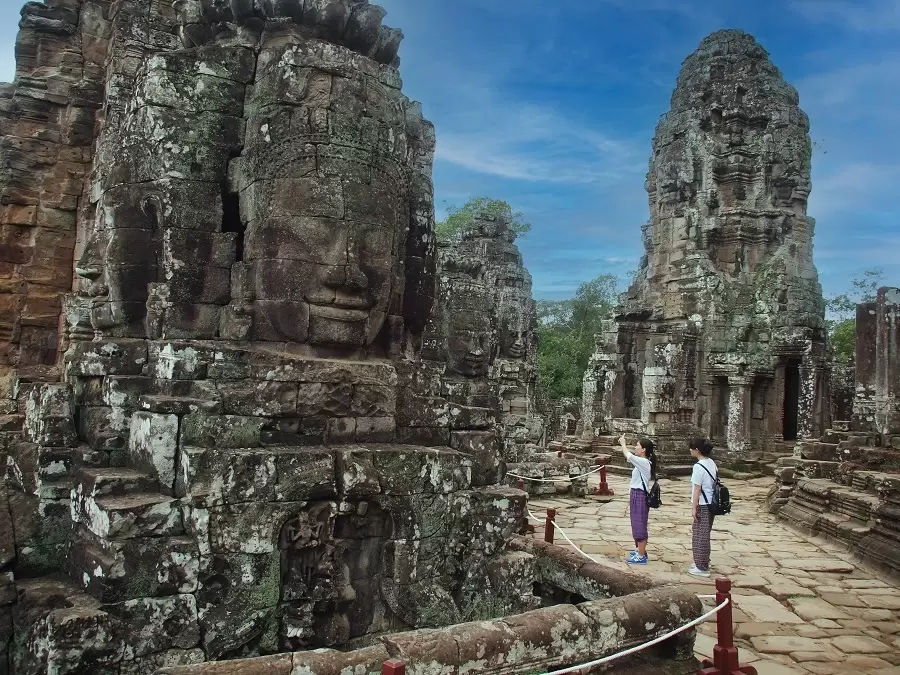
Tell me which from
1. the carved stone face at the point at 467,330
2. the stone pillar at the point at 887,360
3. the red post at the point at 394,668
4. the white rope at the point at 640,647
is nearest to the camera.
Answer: the red post at the point at 394,668

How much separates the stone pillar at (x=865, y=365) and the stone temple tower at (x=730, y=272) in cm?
609

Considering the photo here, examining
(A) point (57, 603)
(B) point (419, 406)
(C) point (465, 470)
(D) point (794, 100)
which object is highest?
(D) point (794, 100)

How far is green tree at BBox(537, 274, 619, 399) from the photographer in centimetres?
3834

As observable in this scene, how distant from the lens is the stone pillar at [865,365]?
12719mm

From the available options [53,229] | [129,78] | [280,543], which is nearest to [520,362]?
[53,229]

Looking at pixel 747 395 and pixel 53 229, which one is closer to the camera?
pixel 53 229

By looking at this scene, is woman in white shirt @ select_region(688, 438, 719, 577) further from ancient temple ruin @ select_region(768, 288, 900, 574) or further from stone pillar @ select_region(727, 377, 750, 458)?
stone pillar @ select_region(727, 377, 750, 458)

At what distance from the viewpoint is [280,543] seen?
3.83 meters

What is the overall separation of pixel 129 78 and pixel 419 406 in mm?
3770

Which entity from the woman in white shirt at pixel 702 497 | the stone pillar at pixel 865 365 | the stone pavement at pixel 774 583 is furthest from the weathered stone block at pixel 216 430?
the stone pillar at pixel 865 365

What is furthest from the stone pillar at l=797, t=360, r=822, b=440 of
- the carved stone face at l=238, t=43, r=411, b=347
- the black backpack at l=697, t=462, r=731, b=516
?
the carved stone face at l=238, t=43, r=411, b=347

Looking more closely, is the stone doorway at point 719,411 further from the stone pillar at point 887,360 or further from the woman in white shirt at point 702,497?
the woman in white shirt at point 702,497

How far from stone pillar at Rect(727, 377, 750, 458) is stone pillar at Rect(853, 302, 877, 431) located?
20.8 feet

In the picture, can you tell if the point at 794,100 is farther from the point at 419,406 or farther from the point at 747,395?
the point at 419,406
